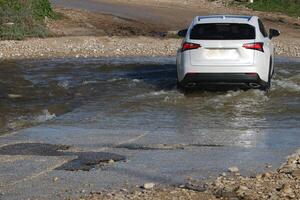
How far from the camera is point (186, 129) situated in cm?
1136

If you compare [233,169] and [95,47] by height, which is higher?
[233,169]

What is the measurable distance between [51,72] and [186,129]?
8.42 meters

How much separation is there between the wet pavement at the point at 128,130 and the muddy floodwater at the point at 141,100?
18 millimetres

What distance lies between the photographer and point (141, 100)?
14.4 metres

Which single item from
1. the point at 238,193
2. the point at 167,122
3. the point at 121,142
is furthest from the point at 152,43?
the point at 238,193

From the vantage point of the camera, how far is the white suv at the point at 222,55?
1411 cm

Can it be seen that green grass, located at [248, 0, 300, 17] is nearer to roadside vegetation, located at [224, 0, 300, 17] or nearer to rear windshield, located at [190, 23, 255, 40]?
roadside vegetation, located at [224, 0, 300, 17]

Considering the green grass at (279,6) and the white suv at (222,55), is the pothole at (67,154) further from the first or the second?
the green grass at (279,6)

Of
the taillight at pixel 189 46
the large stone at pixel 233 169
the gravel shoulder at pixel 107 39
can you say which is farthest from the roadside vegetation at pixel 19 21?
the large stone at pixel 233 169

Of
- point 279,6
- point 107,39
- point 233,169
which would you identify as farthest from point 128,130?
point 279,6

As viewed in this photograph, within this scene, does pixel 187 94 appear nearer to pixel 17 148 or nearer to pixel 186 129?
pixel 186 129

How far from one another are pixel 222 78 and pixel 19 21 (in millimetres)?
14898

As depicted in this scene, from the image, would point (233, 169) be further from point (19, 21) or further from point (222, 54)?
point (19, 21)

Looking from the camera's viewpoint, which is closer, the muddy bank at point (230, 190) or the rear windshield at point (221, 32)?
the muddy bank at point (230, 190)
